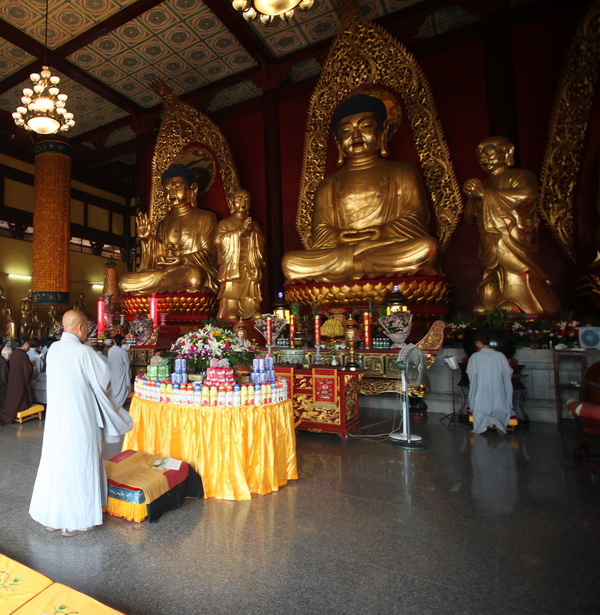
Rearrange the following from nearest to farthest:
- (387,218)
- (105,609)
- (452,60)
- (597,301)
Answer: (105,609) → (597,301) → (387,218) → (452,60)

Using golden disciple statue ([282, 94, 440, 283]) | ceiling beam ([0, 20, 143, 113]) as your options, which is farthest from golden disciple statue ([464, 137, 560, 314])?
ceiling beam ([0, 20, 143, 113])

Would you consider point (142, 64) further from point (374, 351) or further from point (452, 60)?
point (374, 351)

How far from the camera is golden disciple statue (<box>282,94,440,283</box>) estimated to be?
6.02 meters

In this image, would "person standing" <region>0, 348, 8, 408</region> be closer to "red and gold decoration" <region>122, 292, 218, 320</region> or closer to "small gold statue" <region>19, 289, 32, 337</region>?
"red and gold decoration" <region>122, 292, 218, 320</region>

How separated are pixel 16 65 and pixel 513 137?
31.0ft

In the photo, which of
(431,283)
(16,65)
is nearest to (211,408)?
(431,283)

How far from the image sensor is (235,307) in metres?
7.78

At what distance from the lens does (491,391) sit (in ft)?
12.7

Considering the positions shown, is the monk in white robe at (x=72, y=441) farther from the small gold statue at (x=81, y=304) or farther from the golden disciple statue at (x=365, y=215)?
the small gold statue at (x=81, y=304)

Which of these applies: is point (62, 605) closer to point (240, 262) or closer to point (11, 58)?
point (240, 262)

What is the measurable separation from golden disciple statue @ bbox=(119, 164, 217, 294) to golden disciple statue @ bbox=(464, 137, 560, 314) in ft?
16.5

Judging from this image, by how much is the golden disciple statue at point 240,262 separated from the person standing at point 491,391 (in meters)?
4.57

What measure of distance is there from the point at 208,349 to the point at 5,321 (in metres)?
9.45

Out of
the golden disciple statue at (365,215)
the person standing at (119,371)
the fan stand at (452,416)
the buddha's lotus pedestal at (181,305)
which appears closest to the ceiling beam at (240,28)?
the golden disciple statue at (365,215)
